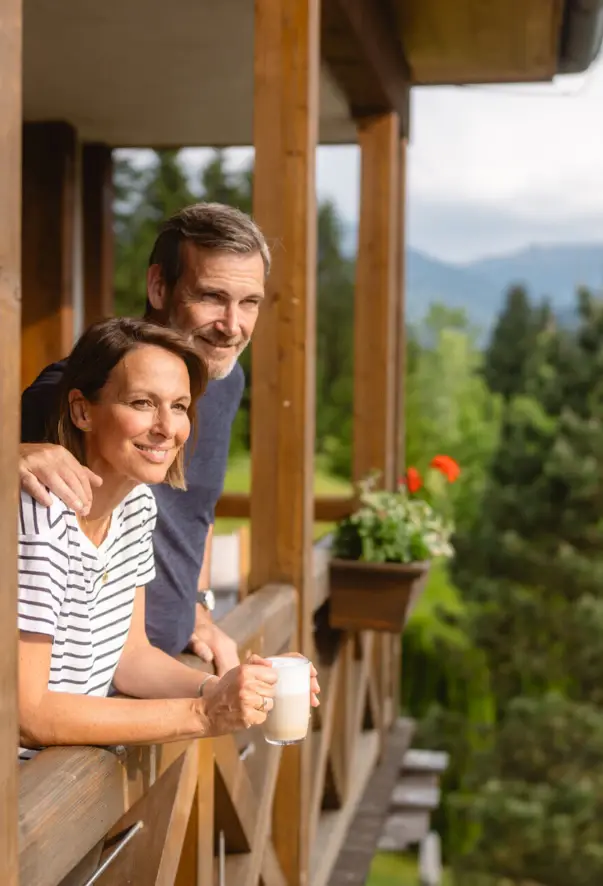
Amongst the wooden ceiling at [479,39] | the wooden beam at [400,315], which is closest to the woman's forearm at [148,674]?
the wooden ceiling at [479,39]

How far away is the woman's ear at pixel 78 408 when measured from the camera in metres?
1.59

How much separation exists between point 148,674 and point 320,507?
137 inches

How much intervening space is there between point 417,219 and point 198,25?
52.0 m

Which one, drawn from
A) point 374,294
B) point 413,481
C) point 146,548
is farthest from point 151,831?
point 374,294

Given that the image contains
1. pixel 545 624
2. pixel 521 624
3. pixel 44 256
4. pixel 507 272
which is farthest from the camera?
pixel 507 272

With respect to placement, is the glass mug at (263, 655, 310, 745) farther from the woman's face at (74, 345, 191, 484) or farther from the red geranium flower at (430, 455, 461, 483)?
the red geranium flower at (430, 455, 461, 483)

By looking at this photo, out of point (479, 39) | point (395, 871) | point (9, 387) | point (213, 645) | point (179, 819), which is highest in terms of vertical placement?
point (479, 39)

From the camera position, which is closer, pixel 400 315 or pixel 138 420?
pixel 138 420

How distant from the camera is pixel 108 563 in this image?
1.60 metres

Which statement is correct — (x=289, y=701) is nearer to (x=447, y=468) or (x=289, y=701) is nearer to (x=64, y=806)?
(x=64, y=806)

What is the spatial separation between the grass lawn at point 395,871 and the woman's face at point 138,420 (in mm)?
23838

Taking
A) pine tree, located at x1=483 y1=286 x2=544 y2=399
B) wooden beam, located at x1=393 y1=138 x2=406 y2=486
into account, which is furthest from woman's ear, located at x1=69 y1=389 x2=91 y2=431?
pine tree, located at x1=483 y1=286 x2=544 y2=399

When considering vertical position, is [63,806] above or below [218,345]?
below

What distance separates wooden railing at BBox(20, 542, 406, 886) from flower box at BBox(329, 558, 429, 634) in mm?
65
